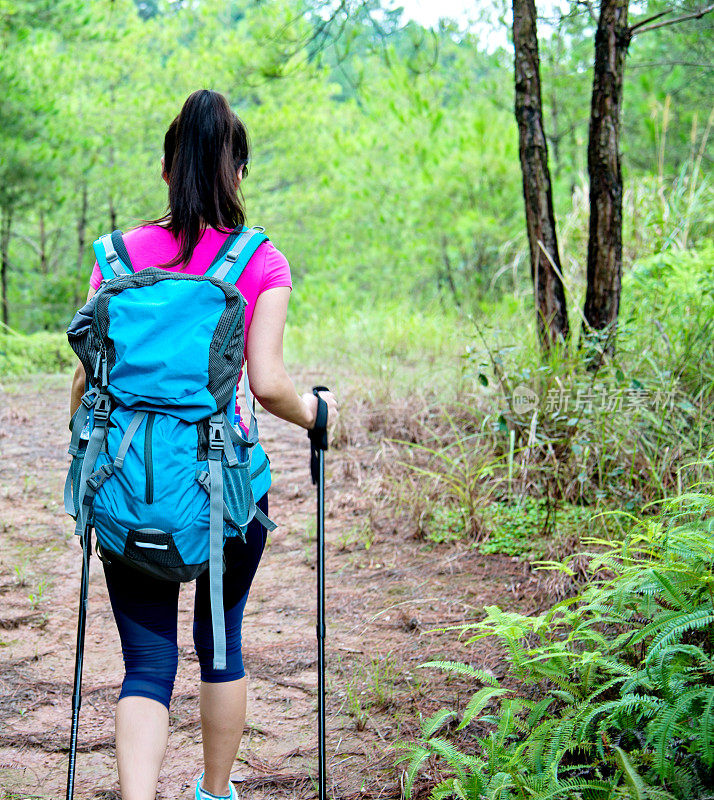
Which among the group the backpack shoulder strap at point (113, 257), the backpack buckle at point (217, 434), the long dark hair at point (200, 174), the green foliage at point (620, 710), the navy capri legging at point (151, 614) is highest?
the long dark hair at point (200, 174)

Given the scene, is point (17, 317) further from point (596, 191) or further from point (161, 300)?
point (161, 300)

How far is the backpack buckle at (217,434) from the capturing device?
164cm

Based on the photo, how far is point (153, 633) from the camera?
1.76 metres

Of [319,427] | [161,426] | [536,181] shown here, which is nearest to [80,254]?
[536,181]

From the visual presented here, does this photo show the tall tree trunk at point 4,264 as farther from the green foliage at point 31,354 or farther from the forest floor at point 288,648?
the forest floor at point 288,648

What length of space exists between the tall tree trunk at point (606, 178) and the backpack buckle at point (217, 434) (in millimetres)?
2652

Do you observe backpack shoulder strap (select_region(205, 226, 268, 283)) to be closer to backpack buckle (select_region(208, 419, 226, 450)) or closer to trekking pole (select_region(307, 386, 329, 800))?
backpack buckle (select_region(208, 419, 226, 450))

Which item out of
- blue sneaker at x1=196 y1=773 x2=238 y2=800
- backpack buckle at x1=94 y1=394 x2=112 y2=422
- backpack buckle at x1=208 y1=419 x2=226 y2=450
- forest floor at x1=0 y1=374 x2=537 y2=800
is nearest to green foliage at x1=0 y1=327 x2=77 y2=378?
forest floor at x1=0 y1=374 x2=537 y2=800

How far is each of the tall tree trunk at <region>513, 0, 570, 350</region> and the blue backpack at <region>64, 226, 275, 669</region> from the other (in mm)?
2956

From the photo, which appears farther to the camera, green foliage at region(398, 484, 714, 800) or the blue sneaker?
the blue sneaker

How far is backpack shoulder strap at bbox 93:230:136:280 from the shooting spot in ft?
5.67

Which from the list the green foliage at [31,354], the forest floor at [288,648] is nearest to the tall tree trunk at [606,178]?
the forest floor at [288,648]

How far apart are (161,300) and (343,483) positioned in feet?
10.2

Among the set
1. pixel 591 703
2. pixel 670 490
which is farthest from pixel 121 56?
pixel 591 703
